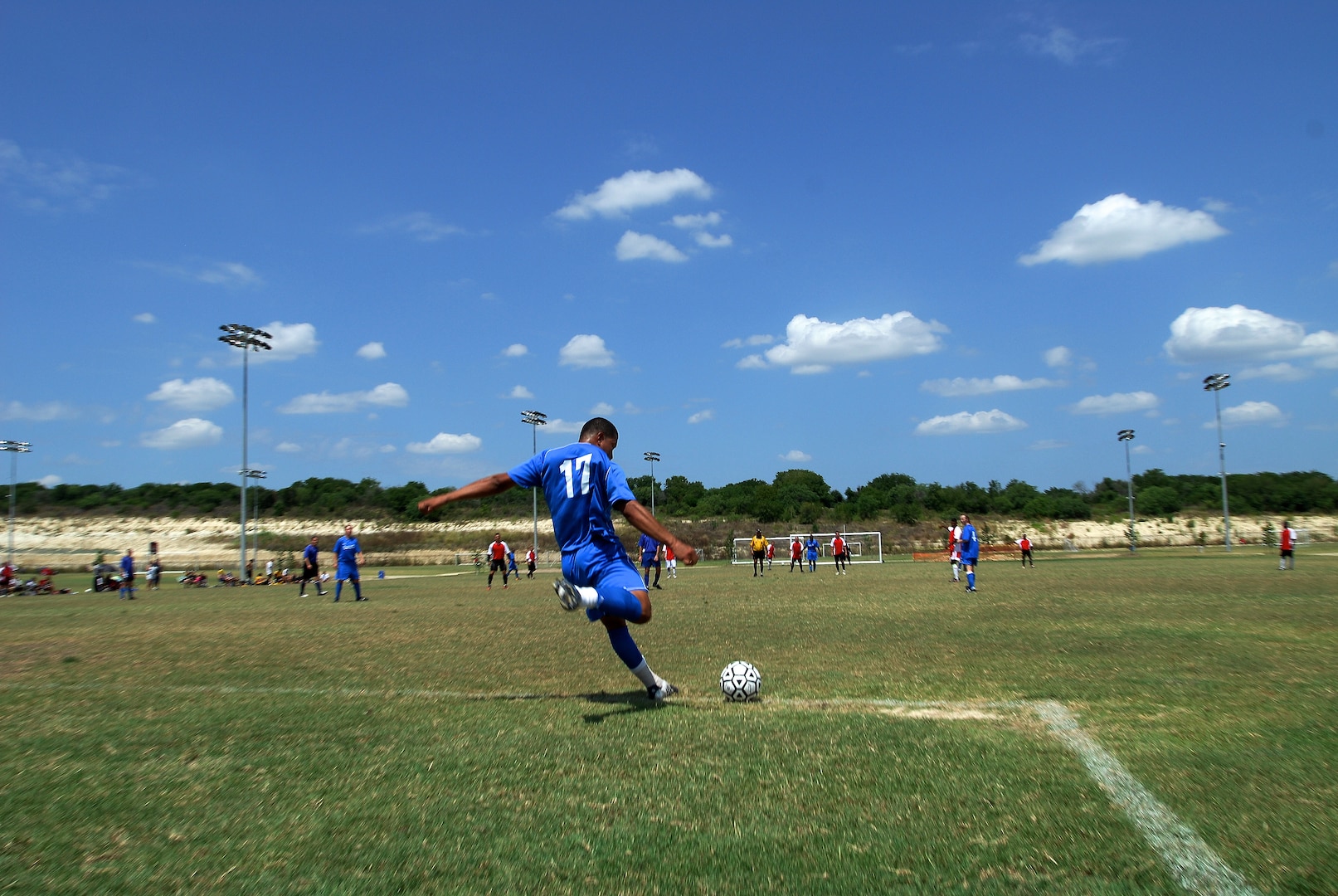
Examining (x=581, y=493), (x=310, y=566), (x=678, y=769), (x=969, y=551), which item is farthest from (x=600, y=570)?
(x=310, y=566)

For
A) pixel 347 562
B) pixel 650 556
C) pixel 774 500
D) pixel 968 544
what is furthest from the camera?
pixel 774 500

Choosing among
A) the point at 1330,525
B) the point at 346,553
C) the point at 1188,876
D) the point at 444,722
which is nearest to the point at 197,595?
the point at 346,553

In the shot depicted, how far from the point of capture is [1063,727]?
5.93 meters

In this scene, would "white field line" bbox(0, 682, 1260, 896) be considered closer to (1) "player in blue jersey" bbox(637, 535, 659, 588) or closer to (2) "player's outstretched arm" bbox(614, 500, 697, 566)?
(2) "player's outstretched arm" bbox(614, 500, 697, 566)

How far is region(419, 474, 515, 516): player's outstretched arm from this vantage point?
22.1ft

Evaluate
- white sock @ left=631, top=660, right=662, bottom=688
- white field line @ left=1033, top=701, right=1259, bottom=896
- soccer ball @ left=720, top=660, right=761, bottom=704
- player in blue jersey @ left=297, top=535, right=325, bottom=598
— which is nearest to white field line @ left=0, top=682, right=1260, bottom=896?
white field line @ left=1033, top=701, right=1259, bottom=896

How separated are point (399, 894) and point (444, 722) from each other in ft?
10.3

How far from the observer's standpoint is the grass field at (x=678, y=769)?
3.46 metres

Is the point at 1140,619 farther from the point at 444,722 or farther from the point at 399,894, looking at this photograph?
the point at 399,894

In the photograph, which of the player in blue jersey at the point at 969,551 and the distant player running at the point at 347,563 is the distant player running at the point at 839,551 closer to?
the player in blue jersey at the point at 969,551

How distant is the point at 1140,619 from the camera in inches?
546

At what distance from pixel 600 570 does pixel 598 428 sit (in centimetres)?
114

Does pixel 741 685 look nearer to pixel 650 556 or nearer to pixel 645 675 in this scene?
pixel 645 675

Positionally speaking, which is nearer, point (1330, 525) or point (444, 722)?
point (444, 722)
